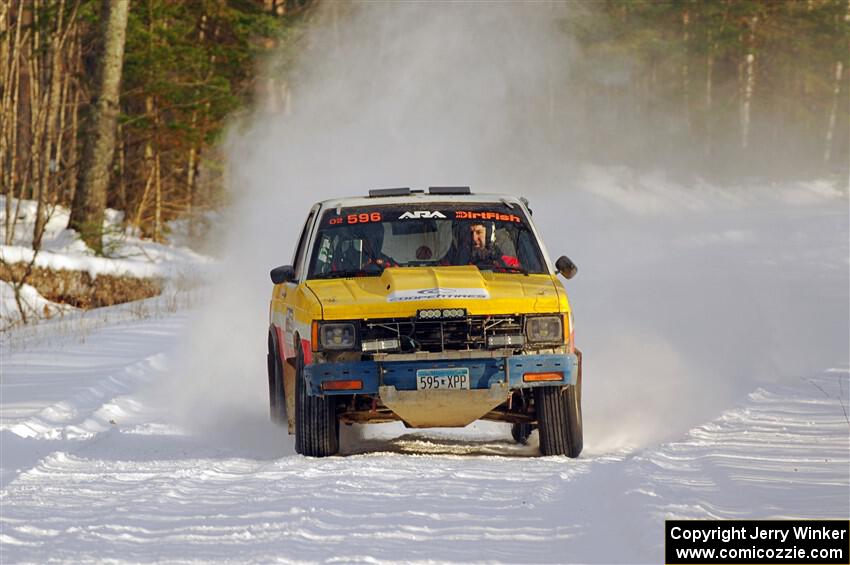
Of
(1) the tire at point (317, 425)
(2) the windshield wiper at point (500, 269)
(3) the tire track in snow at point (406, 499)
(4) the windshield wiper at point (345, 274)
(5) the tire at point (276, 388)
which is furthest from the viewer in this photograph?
(5) the tire at point (276, 388)

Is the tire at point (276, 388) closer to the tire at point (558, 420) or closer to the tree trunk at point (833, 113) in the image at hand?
the tire at point (558, 420)

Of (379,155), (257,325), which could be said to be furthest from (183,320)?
(379,155)

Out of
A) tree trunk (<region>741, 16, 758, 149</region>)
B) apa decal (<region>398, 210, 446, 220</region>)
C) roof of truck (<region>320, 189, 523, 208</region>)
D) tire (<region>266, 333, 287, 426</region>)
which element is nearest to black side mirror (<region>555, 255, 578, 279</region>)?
roof of truck (<region>320, 189, 523, 208</region>)

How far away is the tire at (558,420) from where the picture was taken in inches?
334

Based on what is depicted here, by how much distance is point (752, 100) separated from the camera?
69.1 metres

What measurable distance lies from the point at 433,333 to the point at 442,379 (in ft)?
0.96

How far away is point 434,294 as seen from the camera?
818cm

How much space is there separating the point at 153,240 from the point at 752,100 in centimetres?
4608

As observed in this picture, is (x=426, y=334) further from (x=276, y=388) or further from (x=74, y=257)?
(x=74, y=257)

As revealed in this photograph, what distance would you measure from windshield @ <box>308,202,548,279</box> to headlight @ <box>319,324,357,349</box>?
0.98 metres

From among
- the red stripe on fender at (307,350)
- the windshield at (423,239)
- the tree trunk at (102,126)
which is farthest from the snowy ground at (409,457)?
the tree trunk at (102,126)

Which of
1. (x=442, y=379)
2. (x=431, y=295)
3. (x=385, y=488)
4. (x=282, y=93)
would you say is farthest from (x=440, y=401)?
(x=282, y=93)

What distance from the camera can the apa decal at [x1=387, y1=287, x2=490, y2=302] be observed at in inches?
321

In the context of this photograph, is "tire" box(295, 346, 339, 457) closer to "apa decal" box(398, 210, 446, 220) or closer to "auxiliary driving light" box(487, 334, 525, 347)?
"auxiliary driving light" box(487, 334, 525, 347)
